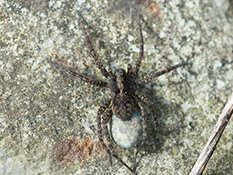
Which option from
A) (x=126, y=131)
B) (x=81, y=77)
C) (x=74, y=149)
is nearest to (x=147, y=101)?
(x=126, y=131)

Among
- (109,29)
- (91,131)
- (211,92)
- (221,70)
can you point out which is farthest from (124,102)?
(221,70)

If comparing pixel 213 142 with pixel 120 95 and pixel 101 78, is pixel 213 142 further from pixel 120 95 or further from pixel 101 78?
pixel 101 78

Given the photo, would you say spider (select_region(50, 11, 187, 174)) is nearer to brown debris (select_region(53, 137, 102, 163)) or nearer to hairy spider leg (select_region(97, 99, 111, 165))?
A: hairy spider leg (select_region(97, 99, 111, 165))

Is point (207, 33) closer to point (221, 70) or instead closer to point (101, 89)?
point (221, 70)

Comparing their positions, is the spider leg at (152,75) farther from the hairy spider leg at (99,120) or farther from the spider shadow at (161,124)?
the hairy spider leg at (99,120)

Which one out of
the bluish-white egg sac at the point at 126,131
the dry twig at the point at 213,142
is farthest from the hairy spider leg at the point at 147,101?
the dry twig at the point at 213,142
